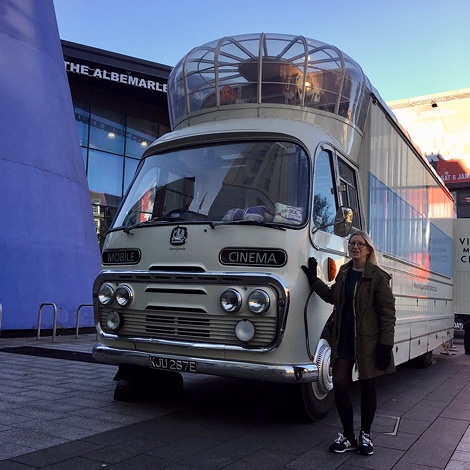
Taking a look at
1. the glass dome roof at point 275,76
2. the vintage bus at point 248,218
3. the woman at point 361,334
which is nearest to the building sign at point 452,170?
the vintage bus at point 248,218

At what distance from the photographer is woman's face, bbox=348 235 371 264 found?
15.6 feet

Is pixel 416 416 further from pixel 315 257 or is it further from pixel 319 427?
pixel 315 257

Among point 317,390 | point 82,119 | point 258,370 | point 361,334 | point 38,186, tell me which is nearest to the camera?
point 361,334

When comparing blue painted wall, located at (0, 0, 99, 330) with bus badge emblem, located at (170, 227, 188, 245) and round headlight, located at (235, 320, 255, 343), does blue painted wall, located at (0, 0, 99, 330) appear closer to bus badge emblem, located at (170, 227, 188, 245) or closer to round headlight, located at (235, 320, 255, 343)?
bus badge emblem, located at (170, 227, 188, 245)

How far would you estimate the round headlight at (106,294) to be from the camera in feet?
18.5

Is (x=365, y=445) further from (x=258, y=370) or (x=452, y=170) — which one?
(x=452, y=170)

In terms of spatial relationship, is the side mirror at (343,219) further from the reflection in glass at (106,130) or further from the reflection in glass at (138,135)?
the reflection in glass at (138,135)

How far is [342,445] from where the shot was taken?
462 centimetres

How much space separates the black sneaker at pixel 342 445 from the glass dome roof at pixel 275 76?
11.3 ft

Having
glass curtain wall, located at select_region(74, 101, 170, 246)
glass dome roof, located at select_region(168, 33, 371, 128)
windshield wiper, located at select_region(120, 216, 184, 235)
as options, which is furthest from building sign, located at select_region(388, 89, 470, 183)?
windshield wiper, located at select_region(120, 216, 184, 235)

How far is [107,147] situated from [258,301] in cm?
2373

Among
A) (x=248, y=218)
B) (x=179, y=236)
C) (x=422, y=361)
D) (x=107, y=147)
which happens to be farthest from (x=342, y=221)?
(x=107, y=147)

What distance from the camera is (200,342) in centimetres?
511

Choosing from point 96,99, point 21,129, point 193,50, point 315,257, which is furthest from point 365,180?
point 96,99
